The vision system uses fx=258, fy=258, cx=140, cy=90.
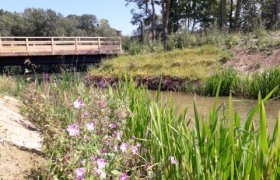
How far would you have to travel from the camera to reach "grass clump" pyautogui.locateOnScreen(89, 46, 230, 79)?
10.9 metres

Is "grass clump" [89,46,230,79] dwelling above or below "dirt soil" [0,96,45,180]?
above

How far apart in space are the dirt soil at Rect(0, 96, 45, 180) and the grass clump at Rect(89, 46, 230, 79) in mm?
7461

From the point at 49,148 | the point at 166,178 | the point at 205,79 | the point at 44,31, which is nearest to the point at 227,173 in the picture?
the point at 166,178

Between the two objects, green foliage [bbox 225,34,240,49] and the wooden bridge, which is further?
the wooden bridge

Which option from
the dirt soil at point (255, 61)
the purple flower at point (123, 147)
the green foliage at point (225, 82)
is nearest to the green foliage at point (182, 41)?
the dirt soil at point (255, 61)

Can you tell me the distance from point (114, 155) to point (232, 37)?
13.2 metres

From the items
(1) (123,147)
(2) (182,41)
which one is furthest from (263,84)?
(2) (182,41)

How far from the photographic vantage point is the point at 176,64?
12391mm

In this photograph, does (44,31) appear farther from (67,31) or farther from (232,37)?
(232,37)

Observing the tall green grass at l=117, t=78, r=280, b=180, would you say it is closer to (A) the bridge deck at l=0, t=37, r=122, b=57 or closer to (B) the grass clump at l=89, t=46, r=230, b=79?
(B) the grass clump at l=89, t=46, r=230, b=79

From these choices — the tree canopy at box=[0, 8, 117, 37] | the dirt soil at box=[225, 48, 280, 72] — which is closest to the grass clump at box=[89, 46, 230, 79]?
the dirt soil at box=[225, 48, 280, 72]

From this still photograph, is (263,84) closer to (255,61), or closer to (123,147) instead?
(255,61)

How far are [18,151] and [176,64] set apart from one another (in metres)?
10.7

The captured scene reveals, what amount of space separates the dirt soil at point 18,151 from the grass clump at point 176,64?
746 cm
